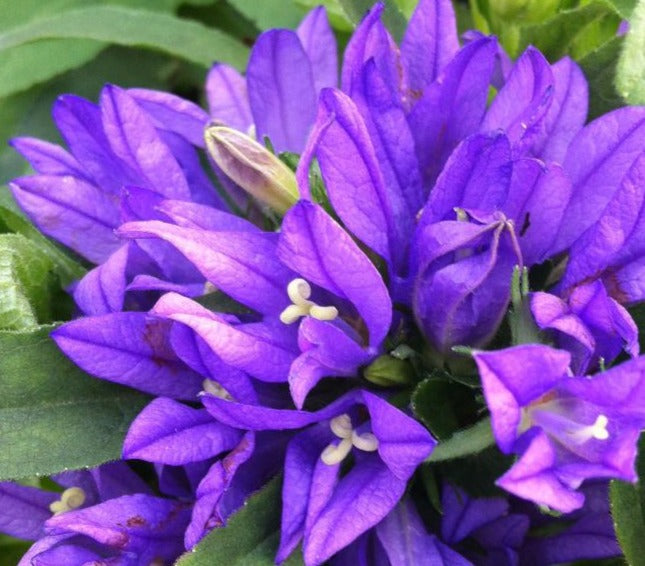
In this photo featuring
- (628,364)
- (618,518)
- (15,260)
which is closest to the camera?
(628,364)

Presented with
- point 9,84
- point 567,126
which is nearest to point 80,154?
point 9,84

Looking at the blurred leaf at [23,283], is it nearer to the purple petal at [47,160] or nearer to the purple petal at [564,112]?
the purple petal at [47,160]

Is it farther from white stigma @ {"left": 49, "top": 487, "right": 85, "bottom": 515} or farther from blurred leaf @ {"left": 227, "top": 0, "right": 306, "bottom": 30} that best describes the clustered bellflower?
blurred leaf @ {"left": 227, "top": 0, "right": 306, "bottom": 30}

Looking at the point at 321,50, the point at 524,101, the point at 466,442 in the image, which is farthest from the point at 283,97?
the point at 466,442

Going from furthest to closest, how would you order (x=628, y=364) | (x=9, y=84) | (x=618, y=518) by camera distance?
(x=9, y=84), (x=618, y=518), (x=628, y=364)

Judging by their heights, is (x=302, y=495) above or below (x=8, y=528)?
above

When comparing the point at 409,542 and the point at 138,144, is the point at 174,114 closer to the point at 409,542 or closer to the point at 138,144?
the point at 138,144

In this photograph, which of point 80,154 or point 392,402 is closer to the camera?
point 392,402

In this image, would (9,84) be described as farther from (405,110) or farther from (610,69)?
(610,69)
